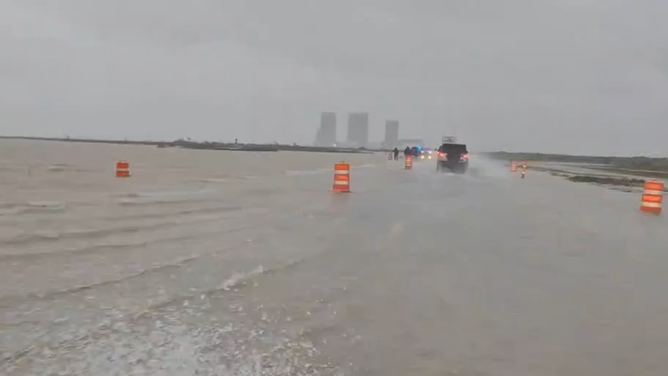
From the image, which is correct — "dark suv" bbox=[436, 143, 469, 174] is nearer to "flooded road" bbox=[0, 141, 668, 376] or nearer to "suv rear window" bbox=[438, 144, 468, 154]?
"suv rear window" bbox=[438, 144, 468, 154]

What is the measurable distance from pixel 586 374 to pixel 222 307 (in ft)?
10.0

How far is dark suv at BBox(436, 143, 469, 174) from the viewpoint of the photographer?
43.6 meters

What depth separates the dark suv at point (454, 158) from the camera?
43.6 meters

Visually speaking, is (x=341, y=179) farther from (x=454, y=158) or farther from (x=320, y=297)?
(x=454, y=158)

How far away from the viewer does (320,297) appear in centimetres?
602

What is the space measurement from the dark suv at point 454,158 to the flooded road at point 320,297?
31.2 meters

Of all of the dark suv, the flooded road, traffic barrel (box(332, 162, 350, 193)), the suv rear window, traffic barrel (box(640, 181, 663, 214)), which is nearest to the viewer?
the flooded road

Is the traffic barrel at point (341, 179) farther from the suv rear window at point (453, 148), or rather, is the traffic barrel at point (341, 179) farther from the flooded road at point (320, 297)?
the suv rear window at point (453, 148)

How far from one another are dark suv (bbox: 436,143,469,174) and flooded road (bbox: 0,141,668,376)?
31.2 m

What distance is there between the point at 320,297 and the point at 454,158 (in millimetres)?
38788

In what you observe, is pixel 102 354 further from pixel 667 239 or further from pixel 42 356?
pixel 667 239

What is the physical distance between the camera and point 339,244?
952 centimetres

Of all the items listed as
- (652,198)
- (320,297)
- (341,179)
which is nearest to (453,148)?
(341,179)

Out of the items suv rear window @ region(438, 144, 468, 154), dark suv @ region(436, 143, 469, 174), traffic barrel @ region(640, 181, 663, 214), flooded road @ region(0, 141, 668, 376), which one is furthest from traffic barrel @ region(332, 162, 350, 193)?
suv rear window @ region(438, 144, 468, 154)
